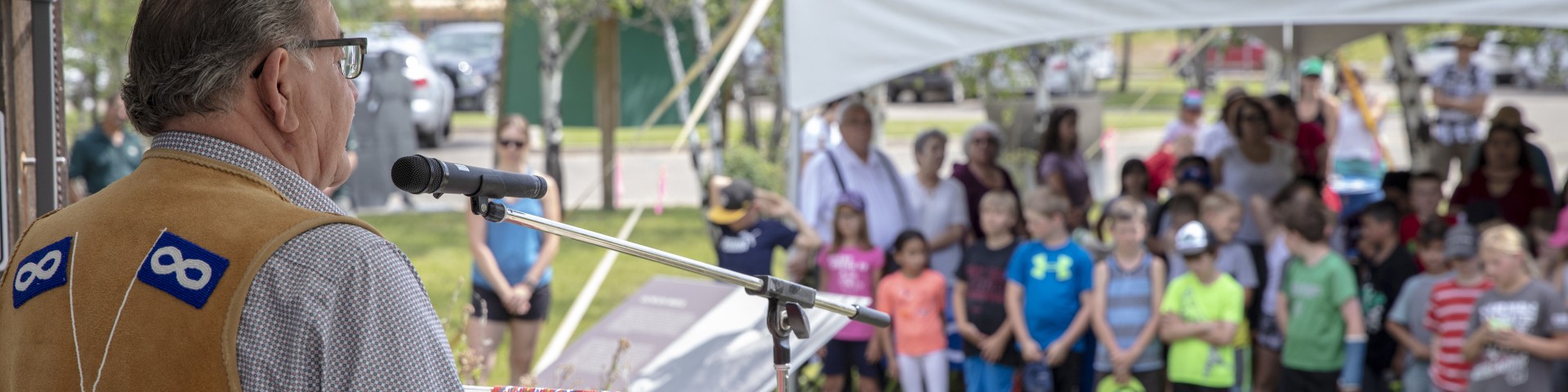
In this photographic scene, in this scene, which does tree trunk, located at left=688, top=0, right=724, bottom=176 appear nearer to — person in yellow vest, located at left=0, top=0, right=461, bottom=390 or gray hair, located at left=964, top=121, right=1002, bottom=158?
gray hair, located at left=964, top=121, right=1002, bottom=158

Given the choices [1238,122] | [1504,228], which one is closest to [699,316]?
[1504,228]

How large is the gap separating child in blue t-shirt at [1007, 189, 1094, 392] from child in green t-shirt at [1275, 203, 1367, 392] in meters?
0.86

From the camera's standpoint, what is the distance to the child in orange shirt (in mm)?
5957

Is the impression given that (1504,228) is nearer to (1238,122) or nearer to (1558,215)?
(1558,215)

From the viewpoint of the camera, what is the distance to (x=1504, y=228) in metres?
5.44

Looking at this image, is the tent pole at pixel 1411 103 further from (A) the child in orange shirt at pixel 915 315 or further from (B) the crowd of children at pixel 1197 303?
(A) the child in orange shirt at pixel 915 315

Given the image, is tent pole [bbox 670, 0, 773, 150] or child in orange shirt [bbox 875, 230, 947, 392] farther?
child in orange shirt [bbox 875, 230, 947, 392]

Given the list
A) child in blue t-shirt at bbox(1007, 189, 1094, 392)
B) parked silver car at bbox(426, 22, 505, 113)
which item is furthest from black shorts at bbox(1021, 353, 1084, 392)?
parked silver car at bbox(426, 22, 505, 113)

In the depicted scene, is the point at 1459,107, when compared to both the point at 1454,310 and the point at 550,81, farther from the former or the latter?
the point at 550,81

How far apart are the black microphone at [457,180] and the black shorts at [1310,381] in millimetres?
4833

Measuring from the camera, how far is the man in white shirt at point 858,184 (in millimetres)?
6484

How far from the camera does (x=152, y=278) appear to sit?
4.48 ft

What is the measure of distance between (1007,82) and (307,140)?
14781 millimetres

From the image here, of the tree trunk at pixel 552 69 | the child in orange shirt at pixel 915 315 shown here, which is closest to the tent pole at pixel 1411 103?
the child in orange shirt at pixel 915 315
